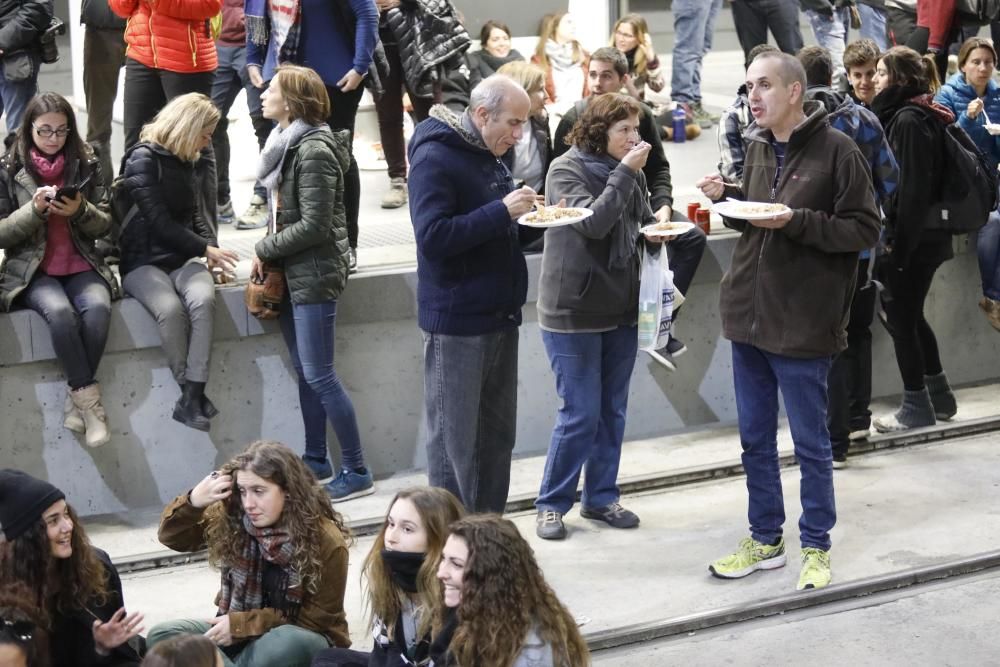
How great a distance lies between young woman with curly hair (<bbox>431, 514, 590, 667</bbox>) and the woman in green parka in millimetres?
2712

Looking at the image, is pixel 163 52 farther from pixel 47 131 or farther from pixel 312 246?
pixel 312 246

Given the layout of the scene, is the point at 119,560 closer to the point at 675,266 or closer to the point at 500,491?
the point at 500,491

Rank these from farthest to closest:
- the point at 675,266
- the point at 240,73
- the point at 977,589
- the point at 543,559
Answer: the point at 240,73
the point at 675,266
the point at 543,559
the point at 977,589

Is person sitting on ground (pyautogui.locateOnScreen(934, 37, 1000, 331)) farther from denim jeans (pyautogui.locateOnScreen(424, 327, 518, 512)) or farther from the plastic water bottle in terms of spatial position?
denim jeans (pyautogui.locateOnScreen(424, 327, 518, 512))

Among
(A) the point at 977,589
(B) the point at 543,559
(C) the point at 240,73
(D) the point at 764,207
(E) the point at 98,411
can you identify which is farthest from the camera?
(C) the point at 240,73

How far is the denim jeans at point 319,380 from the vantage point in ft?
23.7

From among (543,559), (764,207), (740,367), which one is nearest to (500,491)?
(543,559)

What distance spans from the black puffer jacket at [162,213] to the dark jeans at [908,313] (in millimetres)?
3528

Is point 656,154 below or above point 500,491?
above

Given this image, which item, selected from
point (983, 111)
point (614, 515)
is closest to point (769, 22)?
point (983, 111)

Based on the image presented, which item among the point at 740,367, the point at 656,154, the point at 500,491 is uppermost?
the point at 656,154

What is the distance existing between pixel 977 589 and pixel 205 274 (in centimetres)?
369

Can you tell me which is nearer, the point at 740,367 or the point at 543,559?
the point at 740,367

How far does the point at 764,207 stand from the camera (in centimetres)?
585
